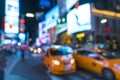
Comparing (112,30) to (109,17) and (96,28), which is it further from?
(96,28)

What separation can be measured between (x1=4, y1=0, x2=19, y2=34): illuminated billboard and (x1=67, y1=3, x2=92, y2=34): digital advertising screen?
11.3 metres

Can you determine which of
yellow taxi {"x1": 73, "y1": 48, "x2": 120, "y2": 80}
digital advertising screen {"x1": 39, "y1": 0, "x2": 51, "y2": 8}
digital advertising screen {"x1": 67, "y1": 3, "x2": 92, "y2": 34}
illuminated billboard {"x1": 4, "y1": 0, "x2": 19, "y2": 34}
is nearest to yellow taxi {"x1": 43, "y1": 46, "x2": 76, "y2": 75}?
yellow taxi {"x1": 73, "y1": 48, "x2": 120, "y2": 80}

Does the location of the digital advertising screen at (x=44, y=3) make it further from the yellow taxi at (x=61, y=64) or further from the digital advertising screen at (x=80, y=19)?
the yellow taxi at (x=61, y=64)

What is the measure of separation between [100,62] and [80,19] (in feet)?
98.8

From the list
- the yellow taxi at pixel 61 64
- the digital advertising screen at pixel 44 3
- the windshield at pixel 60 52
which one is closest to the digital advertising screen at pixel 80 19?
the windshield at pixel 60 52

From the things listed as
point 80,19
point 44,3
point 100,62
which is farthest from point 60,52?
point 44,3

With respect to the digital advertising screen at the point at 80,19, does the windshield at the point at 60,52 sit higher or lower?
lower

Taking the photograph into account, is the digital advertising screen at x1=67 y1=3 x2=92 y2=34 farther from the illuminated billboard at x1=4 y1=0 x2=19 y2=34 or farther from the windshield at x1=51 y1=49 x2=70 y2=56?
the windshield at x1=51 y1=49 x2=70 y2=56

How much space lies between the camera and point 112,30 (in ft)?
151

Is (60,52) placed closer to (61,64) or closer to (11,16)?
(61,64)

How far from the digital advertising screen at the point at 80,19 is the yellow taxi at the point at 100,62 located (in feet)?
82.6

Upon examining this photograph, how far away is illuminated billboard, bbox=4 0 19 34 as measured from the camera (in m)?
32.6

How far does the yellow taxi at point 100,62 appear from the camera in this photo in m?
12.1

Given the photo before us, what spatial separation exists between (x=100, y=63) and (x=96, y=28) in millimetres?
29169
